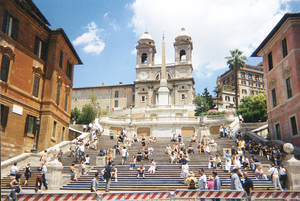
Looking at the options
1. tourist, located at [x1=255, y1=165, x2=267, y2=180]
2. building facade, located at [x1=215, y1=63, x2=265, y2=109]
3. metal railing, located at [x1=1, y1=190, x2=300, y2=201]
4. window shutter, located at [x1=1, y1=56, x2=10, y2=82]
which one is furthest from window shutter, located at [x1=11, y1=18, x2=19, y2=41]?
building facade, located at [x1=215, y1=63, x2=265, y2=109]

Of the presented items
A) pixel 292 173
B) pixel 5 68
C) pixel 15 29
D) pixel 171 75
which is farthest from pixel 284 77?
pixel 171 75

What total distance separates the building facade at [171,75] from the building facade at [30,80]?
48.4 metres

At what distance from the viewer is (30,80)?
81.8 feet

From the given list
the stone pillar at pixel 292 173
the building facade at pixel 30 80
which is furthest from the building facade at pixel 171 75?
the stone pillar at pixel 292 173

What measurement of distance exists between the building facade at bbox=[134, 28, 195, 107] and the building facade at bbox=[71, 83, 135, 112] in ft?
28.8

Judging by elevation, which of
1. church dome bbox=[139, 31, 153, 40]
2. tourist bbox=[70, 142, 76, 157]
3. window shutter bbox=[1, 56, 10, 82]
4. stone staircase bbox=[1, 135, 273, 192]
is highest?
church dome bbox=[139, 31, 153, 40]

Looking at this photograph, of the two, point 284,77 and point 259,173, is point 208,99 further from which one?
point 259,173

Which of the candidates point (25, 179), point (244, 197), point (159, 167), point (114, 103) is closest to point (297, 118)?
point (159, 167)

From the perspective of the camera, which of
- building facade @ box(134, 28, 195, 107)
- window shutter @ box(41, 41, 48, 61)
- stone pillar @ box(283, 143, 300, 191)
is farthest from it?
building facade @ box(134, 28, 195, 107)

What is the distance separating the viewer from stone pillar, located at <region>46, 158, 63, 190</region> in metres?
16.9

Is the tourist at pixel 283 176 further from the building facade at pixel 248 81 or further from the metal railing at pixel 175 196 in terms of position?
the building facade at pixel 248 81

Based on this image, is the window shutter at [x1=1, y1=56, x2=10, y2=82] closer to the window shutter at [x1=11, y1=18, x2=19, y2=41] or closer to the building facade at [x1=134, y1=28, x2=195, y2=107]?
the window shutter at [x1=11, y1=18, x2=19, y2=41]

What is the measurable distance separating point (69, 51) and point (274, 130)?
2390cm

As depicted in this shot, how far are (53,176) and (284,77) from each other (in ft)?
70.3
